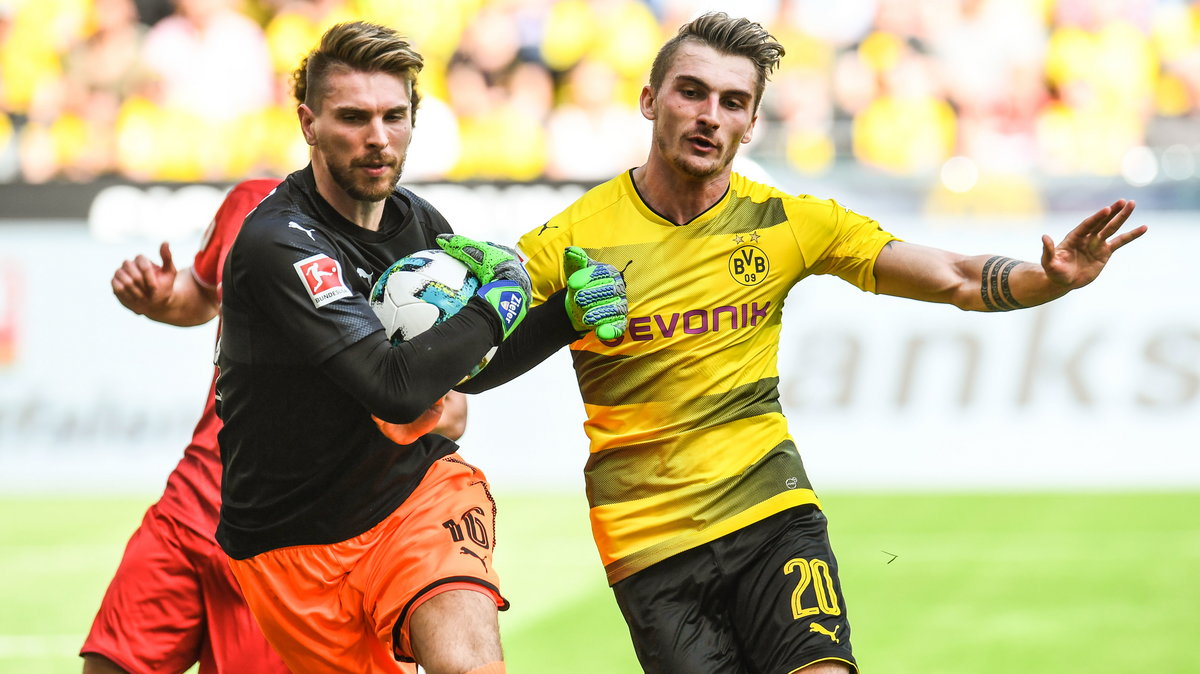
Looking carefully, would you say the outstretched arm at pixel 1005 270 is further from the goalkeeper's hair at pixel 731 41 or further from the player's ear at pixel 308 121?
the player's ear at pixel 308 121

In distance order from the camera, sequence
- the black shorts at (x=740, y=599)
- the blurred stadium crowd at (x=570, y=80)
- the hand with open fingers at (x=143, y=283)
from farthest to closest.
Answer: the blurred stadium crowd at (x=570, y=80) → the hand with open fingers at (x=143, y=283) → the black shorts at (x=740, y=599)

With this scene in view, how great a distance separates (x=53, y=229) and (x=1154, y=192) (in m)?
8.50

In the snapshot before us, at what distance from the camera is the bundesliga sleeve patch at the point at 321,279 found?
3.78 m

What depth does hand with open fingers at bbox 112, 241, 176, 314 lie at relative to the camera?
15.7 ft

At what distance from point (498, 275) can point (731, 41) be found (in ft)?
3.62

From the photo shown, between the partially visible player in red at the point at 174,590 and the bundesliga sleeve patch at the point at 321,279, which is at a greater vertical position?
the bundesliga sleeve patch at the point at 321,279

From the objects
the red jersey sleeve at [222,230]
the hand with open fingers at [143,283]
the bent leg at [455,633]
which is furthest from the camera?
the red jersey sleeve at [222,230]

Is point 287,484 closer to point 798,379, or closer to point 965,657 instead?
point 965,657

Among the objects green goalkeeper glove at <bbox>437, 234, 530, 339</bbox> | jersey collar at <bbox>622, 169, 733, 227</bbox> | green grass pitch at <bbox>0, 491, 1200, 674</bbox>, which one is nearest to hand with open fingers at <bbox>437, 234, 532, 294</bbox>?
green goalkeeper glove at <bbox>437, 234, 530, 339</bbox>

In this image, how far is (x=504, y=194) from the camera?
11.1 m

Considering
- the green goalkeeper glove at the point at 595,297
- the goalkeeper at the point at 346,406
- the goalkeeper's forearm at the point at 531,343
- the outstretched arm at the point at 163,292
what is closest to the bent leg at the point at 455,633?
the goalkeeper at the point at 346,406

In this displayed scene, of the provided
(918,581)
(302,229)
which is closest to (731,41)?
(302,229)

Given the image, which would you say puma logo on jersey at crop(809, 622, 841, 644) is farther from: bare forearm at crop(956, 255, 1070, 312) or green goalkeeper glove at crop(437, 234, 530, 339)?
green goalkeeper glove at crop(437, 234, 530, 339)

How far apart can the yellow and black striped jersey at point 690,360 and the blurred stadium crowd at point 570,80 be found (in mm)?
7997
